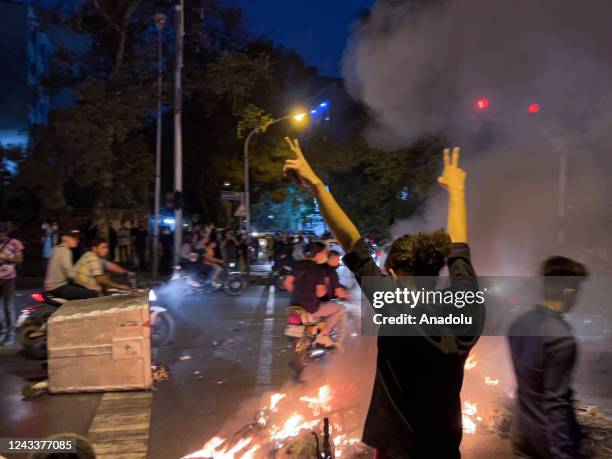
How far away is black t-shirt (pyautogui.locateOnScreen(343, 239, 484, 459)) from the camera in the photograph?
2074 millimetres

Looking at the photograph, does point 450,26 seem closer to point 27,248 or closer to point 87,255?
point 87,255

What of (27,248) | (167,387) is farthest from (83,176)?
(167,387)

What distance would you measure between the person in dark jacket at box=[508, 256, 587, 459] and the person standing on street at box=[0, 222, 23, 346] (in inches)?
Answer: 268

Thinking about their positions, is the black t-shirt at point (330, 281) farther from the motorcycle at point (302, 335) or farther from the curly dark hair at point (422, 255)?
the curly dark hair at point (422, 255)

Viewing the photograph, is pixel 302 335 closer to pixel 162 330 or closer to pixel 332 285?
pixel 332 285

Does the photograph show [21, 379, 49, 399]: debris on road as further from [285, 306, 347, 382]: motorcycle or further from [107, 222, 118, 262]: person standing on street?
[107, 222, 118, 262]: person standing on street

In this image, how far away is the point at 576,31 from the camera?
5.71m

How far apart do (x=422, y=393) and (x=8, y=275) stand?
7.00 meters

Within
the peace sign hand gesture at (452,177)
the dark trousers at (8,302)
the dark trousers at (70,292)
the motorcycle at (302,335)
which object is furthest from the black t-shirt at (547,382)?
the dark trousers at (8,302)

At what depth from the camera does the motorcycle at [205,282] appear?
12680 millimetres

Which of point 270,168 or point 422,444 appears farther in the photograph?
point 270,168

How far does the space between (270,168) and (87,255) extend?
16881 millimetres

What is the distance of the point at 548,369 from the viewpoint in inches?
100

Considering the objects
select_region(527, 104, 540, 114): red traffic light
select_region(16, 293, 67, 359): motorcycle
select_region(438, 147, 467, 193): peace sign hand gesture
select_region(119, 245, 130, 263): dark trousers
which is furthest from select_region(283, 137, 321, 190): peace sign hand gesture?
select_region(119, 245, 130, 263): dark trousers
